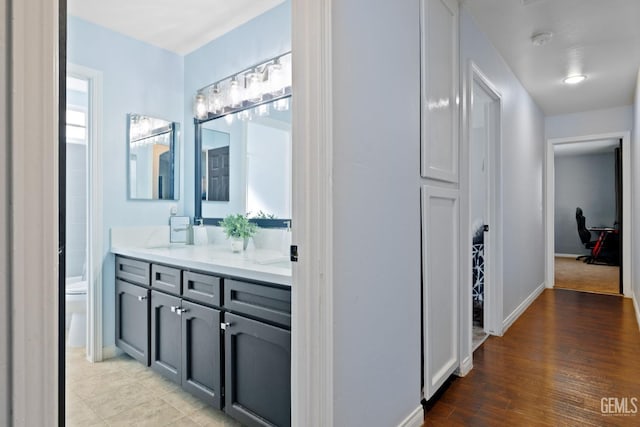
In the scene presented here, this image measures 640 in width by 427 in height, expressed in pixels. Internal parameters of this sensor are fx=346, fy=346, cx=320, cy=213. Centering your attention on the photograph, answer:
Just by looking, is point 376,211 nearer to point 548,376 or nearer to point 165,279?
point 165,279

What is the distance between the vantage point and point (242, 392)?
1643mm

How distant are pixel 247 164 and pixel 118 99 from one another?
1.14 meters

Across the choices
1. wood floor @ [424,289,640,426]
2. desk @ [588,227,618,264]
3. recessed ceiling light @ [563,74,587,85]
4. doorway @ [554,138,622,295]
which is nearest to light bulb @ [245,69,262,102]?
wood floor @ [424,289,640,426]

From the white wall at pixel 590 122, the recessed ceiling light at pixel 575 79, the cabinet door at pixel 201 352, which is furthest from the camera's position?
the white wall at pixel 590 122

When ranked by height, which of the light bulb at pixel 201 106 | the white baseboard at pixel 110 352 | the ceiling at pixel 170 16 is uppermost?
the ceiling at pixel 170 16

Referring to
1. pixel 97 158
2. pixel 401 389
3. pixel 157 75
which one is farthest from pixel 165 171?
pixel 401 389

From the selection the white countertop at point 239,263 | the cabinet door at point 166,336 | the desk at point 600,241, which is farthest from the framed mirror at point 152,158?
the desk at point 600,241

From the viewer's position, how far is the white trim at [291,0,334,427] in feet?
3.84

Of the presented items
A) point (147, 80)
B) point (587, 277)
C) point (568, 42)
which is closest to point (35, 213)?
point (147, 80)

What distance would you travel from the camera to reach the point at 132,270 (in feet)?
8.02

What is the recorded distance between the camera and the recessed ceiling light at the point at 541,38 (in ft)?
8.84

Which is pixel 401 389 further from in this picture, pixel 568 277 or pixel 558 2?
pixel 568 277

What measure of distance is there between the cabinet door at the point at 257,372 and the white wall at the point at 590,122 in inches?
210

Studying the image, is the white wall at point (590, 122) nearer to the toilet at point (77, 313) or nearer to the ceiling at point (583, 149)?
the ceiling at point (583, 149)
